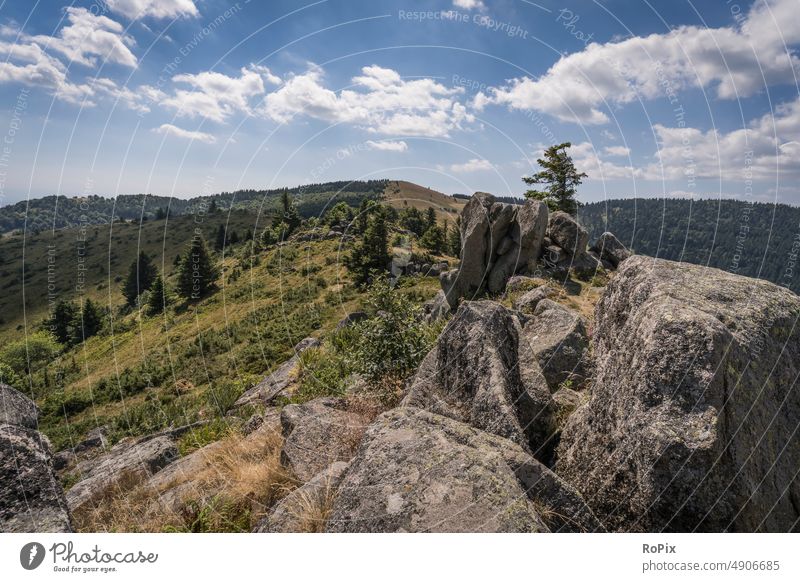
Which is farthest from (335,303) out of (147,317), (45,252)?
(45,252)

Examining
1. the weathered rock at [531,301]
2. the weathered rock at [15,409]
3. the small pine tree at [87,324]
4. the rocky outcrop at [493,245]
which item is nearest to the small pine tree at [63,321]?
the small pine tree at [87,324]

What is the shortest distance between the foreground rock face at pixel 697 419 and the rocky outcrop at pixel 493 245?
2536 cm

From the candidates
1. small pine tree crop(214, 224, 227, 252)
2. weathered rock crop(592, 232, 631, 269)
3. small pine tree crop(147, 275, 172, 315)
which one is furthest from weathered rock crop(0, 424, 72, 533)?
small pine tree crop(214, 224, 227, 252)

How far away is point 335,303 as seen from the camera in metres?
58.8

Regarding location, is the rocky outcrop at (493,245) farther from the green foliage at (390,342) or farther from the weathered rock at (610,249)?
the green foliage at (390,342)

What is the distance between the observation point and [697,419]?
14.4 feet

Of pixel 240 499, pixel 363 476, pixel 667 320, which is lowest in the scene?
pixel 240 499

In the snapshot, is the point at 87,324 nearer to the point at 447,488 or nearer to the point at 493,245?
the point at 493,245

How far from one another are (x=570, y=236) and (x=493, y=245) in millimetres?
7188

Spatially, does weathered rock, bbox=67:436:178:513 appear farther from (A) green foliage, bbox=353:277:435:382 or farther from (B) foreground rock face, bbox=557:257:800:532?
(B) foreground rock face, bbox=557:257:800:532

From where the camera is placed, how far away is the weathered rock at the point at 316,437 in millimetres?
6297

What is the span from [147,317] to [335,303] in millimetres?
44317

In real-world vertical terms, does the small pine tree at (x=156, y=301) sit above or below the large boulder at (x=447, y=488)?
below
